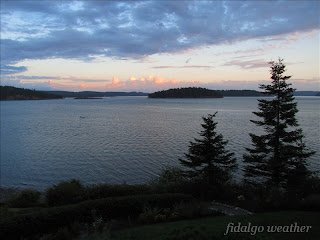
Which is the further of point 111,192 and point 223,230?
point 111,192

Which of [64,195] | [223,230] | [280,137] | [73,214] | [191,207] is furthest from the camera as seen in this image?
[280,137]

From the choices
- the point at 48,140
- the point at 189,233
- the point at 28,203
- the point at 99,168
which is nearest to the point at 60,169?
the point at 99,168

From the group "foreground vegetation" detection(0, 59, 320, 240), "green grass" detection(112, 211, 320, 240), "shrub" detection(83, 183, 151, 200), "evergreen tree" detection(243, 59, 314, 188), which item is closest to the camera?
"green grass" detection(112, 211, 320, 240)

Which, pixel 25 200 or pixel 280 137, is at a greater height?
pixel 280 137

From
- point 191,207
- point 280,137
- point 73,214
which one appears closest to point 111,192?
point 73,214

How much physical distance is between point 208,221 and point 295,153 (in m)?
12.7

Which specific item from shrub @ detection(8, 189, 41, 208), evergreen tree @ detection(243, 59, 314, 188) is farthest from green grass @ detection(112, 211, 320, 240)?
shrub @ detection(8, 189, 41, 208)

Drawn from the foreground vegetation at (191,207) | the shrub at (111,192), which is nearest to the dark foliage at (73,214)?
the foreground vegetation at (191,207)

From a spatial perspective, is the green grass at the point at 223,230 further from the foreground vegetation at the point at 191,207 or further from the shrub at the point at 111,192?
the shrub at the point at 111,192

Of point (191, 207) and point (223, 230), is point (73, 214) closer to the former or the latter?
point (191, 207)

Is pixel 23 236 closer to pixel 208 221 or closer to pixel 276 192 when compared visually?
pixel 208 221

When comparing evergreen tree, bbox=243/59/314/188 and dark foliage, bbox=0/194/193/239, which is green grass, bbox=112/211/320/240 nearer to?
dark foliage, bbox=0/194/193/239

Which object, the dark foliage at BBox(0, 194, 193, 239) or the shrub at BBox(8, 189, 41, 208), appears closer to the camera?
the dark foliage at BBox(0, 194, 193, 239)

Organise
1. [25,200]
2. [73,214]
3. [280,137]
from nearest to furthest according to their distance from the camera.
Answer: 1. [73,214]
2. [25,200]
3. [280,137]
